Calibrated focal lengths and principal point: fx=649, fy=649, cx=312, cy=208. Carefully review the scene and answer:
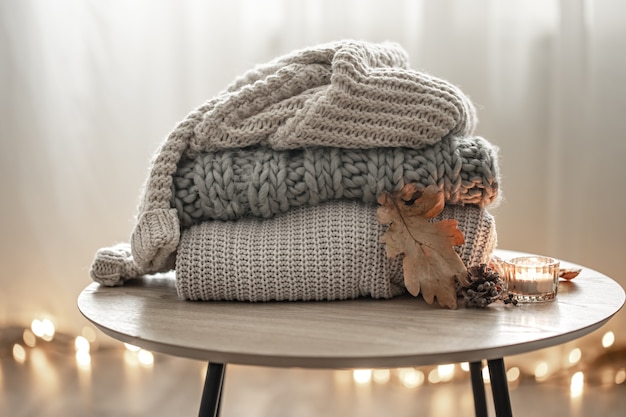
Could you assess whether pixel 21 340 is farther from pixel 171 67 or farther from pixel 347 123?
pixel 347 123

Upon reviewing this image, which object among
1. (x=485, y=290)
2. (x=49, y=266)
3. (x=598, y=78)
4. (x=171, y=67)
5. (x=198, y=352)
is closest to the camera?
(x=198, y=352)

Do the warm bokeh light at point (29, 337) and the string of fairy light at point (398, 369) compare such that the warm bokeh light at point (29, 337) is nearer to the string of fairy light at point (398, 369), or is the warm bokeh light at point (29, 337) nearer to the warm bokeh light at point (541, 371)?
the string of fairy light at point (398, 369)

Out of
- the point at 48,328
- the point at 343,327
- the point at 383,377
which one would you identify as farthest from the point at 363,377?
the point at 343,327

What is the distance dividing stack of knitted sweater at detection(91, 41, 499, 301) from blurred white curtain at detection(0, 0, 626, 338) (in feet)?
1.95

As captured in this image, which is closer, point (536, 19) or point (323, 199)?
point (323, 199)

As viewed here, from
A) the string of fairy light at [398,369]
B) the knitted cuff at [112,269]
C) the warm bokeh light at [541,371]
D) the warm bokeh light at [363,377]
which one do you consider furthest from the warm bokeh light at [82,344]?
the warm bokeh light at [541,371]

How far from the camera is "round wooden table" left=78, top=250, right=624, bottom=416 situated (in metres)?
0.55

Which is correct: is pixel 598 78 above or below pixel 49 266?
above

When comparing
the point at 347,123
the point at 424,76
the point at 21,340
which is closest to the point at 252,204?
the point at 347,123

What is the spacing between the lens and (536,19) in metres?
1.28

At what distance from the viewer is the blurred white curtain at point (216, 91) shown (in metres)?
1.27

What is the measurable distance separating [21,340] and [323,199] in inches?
43.0

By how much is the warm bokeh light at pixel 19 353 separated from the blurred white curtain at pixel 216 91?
6cm

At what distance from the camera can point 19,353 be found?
1.52 meters
